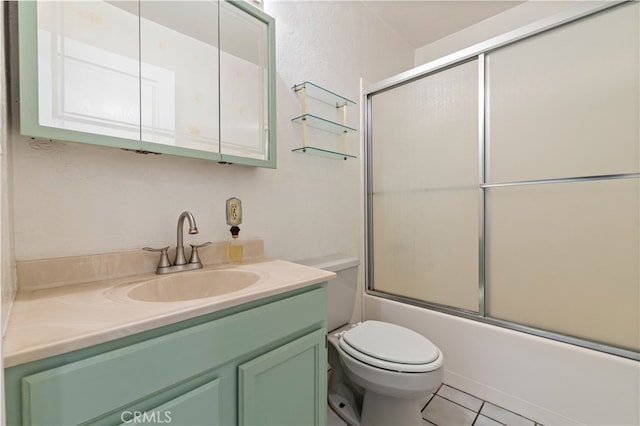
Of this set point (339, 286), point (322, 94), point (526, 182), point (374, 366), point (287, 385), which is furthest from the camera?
point (322, 94)

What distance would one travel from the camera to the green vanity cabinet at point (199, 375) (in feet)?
1.57

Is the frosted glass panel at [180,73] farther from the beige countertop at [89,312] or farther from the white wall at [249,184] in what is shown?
the beige countertop at [89,312]

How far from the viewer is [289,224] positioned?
145 cm

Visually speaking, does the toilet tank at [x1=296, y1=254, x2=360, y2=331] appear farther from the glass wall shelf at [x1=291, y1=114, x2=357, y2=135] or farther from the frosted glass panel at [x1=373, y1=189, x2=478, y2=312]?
the glass wall shelf at [x1=291, y1=114, x2=357, y2=135]

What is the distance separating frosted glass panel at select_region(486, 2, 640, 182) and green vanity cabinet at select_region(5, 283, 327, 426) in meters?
1.21

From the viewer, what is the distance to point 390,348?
3.79 ft

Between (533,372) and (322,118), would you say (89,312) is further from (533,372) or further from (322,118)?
(533,372)

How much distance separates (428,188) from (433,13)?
1344 mm

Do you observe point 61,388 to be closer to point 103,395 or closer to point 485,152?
point 103,395

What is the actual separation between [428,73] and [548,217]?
1031 mm

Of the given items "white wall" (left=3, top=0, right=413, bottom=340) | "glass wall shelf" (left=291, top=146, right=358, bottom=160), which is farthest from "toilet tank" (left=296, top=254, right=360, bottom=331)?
"glass wall shelf" (left=291, top=146, right=358, bottom=160)

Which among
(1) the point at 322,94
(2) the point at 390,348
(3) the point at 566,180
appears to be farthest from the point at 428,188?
(2) the point at 390,348

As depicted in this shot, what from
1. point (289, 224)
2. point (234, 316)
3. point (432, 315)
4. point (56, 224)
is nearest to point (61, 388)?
point (234, 316)

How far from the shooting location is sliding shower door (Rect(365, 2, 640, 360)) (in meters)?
1.13
